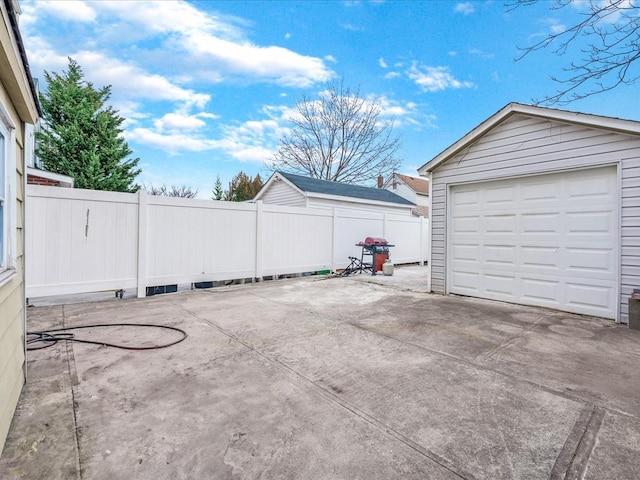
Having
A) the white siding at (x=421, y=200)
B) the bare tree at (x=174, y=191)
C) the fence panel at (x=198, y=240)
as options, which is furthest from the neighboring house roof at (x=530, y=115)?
the bare tree at (x=174, y=191)

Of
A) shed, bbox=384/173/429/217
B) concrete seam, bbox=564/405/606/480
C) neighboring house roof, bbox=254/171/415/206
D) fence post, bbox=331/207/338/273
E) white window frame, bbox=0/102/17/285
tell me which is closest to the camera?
concrete seam, bbox=564/405/606/480

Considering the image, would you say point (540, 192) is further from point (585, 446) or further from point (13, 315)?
point (13, 315)

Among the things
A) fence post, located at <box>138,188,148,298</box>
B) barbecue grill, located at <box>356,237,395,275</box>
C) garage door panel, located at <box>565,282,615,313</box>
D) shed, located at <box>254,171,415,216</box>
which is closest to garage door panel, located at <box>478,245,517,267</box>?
garage door panel, located at <box>565,282,615,313</box>

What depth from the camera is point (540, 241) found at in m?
5.35

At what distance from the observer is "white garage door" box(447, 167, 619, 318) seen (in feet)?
15.6

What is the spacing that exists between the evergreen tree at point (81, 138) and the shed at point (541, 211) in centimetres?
1370

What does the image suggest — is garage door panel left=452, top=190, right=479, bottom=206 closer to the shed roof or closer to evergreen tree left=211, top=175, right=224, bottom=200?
evergreen tree left=211, top=175, right=224, bottom=200

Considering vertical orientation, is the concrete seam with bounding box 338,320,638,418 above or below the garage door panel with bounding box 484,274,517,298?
below

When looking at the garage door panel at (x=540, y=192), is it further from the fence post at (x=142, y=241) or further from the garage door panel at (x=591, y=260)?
the fence post at (x=142, y=241)

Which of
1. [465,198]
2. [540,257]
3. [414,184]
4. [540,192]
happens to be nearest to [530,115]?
[540,192]

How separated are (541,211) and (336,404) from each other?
5.04 metres

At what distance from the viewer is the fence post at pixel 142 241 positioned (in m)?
5.88

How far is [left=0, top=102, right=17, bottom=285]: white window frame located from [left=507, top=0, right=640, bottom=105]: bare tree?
491 centimetres

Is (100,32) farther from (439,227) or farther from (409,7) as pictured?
(439,227)
